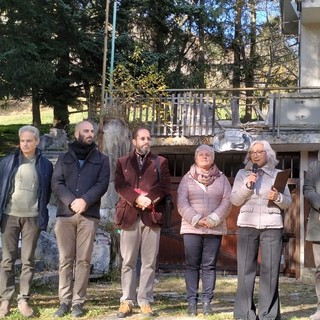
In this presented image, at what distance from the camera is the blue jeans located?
509cm

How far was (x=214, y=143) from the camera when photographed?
33.6 feet

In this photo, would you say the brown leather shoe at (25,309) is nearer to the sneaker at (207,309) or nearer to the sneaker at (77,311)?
the sneaker at (77,311)

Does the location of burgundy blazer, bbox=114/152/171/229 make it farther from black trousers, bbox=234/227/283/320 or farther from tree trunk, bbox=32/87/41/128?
tree trunk, bbox=32/87/41/128

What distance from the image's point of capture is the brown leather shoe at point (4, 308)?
487 centimetres

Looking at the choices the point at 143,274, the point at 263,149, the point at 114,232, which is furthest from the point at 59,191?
the point at 114,232

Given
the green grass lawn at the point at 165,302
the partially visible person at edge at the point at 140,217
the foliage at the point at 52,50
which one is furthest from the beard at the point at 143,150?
the foliage at the point at 52,50

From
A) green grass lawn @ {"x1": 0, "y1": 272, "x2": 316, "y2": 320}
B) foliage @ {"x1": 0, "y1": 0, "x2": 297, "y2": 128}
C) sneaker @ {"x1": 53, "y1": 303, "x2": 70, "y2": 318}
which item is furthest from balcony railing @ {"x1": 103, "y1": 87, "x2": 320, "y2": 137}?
sneaker @ {"x1": 53, "y1": 303, "x2": 70, "y2": 318}

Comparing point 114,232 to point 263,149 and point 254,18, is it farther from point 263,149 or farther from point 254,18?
point 254,18

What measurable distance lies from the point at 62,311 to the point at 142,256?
2.98ft

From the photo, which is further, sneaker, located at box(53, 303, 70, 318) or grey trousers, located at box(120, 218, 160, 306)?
grey trousers, located at box(120, 218, 160, 306)

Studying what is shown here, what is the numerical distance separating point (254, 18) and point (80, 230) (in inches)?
750

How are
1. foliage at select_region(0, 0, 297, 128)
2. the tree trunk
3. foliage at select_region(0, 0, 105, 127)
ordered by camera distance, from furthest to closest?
the tree trunk → foliage at select_region(0, 0, 297, 128) → foliage at select_region(0, 0, 105, 127)

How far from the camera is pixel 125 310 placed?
16.1 feet

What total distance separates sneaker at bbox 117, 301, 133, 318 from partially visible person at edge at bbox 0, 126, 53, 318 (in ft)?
2.76
